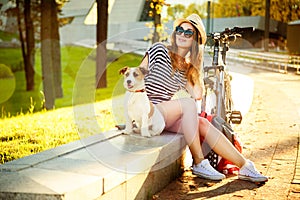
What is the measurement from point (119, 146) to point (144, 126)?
38 cm

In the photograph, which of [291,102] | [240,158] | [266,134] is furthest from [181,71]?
[291,102]

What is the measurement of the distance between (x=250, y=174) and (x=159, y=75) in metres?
1.19

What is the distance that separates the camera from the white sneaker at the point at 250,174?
14.7 ft

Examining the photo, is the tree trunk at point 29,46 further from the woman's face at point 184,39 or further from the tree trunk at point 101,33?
the woman's face at point 184,39

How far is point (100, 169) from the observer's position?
3342 millimetres

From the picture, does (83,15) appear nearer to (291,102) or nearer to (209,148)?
(291,102)

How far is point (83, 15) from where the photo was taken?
57.9 meters

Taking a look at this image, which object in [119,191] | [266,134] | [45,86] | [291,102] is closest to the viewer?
[119,191]

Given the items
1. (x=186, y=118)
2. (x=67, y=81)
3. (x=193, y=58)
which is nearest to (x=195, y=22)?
(x=193, y=58)

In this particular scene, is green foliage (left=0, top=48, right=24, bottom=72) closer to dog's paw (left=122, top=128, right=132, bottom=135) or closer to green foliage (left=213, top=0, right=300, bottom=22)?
green foliage (left=213, top=0, right=300, bottom=22)

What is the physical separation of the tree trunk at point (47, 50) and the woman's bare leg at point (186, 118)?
9.62 m

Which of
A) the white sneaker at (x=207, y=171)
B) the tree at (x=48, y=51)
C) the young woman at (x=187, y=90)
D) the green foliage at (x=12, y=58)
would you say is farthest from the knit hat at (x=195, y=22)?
the green foliage at (x=12, y=58)

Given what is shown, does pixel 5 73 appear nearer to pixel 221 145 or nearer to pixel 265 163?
pixel 265 163

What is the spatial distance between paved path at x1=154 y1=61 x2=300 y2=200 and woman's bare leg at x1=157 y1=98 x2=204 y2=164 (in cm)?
29
